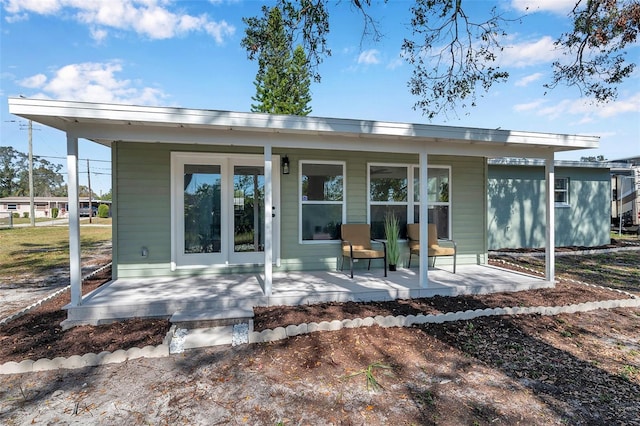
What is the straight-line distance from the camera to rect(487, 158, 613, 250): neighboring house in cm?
997

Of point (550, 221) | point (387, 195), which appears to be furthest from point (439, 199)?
point (550, 221)

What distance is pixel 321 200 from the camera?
583 centimetres


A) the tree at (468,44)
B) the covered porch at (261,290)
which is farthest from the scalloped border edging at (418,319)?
the tree at (468,44)

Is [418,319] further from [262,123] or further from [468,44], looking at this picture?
[468,44]

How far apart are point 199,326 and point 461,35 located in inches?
251

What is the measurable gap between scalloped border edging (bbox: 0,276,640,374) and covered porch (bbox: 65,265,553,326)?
670mm

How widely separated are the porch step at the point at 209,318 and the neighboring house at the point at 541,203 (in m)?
8.15

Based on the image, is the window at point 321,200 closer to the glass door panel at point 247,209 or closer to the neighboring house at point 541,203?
the glass door panel at point 247,209

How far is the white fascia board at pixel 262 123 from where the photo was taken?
3.40 m

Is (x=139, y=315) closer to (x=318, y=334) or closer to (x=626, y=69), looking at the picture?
(x=318, y=334)

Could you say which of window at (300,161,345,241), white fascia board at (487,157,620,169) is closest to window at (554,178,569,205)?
white fascia board at (487,157,620,169)

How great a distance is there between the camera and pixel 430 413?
2.24m

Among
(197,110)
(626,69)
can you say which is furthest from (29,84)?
(626,69)

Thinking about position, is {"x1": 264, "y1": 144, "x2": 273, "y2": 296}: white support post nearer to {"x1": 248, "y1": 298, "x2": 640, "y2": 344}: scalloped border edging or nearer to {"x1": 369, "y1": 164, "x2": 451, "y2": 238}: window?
{"x1": 248, "y1": 298, "x2": 640, "y2": 344}: scalloped border edging
